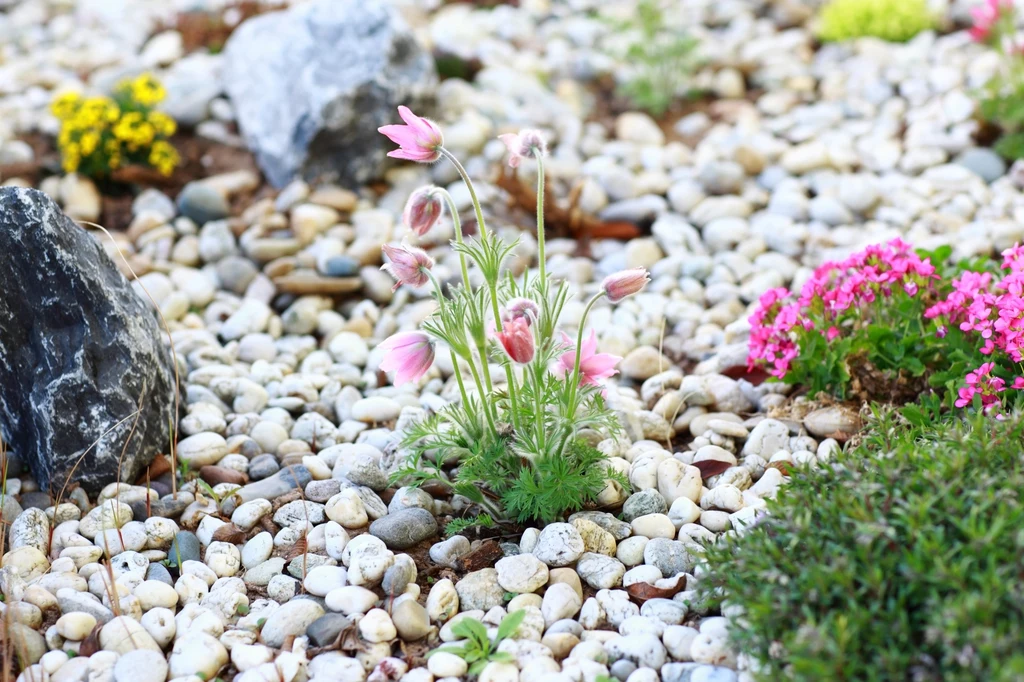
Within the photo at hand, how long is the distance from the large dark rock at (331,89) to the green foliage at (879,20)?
2.91 m

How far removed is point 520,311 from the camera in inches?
94.7

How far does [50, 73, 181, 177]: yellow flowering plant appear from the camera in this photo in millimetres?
4855

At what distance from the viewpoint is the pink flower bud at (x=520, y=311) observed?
2404 mm

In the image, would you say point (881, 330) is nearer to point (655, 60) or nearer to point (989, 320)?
point (989, 320)

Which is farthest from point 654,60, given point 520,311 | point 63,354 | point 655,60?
point 63,354

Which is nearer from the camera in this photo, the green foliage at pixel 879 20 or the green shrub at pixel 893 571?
the green shrub at pixel 893 571

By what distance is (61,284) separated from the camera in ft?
9.51

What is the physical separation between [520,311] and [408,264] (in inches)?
13.9

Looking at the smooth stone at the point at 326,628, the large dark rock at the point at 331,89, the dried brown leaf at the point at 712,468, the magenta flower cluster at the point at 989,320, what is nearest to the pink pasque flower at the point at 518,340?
the smooth stone at the point at 326,628

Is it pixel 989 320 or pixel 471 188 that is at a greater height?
pixel 471 188

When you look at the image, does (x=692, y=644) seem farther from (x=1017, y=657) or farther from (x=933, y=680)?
(x=1017, y=657)

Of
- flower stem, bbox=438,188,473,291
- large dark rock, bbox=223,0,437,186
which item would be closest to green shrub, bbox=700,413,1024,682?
flower stem, bbox=438,188,473,291

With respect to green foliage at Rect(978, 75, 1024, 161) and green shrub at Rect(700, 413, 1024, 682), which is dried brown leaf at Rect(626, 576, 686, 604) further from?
green foliage at Rect(978, 75, 1024, 161)

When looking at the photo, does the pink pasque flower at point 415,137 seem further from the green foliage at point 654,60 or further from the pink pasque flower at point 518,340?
the green foliage at point 654,60
